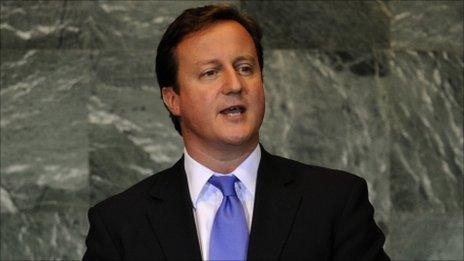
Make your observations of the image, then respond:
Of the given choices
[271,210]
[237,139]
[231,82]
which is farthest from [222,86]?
[271,210]

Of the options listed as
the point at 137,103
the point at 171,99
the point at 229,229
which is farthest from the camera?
the point at 137,103

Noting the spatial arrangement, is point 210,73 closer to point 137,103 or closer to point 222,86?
point 222,86

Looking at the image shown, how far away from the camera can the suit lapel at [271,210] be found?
7.43ft

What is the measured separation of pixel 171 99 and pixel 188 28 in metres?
0.24

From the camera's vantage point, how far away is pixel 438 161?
3.65m

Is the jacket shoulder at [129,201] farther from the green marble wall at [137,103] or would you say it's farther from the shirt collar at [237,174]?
the green marble wall at [137,103]

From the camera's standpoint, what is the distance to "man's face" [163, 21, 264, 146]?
7.60ft

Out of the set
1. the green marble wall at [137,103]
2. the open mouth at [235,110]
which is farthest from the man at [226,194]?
the green marble wall at [137,103]

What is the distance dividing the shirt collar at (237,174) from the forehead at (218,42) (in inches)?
11.5

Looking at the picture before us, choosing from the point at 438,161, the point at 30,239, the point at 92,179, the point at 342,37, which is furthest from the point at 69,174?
the point at 438,161

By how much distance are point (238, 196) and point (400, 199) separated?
1430 millimetres

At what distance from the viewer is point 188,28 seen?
243 cm

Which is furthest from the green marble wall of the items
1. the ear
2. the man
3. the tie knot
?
the tie knot

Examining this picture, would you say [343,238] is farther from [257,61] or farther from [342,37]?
[342,37]
